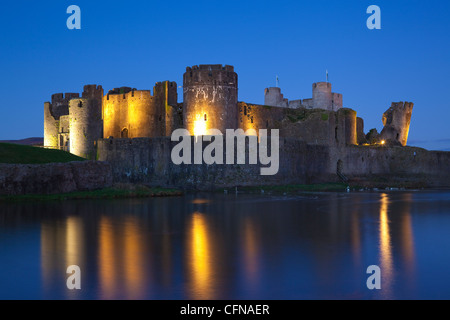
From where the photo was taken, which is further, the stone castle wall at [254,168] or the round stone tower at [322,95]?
the round stone tower at [322,95]

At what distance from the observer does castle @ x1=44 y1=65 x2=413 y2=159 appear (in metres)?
34.7

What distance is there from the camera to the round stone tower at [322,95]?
58.9 meters

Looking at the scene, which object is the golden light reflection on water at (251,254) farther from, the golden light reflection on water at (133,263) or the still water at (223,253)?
the golden light reflection on water at (133,263)

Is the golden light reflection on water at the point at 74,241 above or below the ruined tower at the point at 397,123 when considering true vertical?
below

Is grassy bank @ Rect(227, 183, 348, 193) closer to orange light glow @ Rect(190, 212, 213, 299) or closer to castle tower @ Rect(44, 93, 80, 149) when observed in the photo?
orange light glow @ Rect(190, 212, 213, 299)

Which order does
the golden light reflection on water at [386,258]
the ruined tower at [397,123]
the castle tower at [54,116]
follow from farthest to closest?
the ruined tower at [397,123] → the castle tower at [54,116] → the golden light reflection on water at [386,258]

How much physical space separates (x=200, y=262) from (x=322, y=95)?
170 feet

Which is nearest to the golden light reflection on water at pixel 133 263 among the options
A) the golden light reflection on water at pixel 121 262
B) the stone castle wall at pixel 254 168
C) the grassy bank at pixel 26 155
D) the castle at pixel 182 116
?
the golden light reflection on water at pixel 121 262

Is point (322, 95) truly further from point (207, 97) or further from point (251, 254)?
point (251, 254)

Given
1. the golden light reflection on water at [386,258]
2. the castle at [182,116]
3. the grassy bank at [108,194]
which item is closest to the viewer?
the golden light reflection on water at [386,258]

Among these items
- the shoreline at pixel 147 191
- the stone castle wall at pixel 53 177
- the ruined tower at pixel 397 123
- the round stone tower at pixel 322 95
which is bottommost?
the shoreline at pixel 147 191

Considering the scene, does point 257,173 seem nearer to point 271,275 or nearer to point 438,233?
point 438,233
